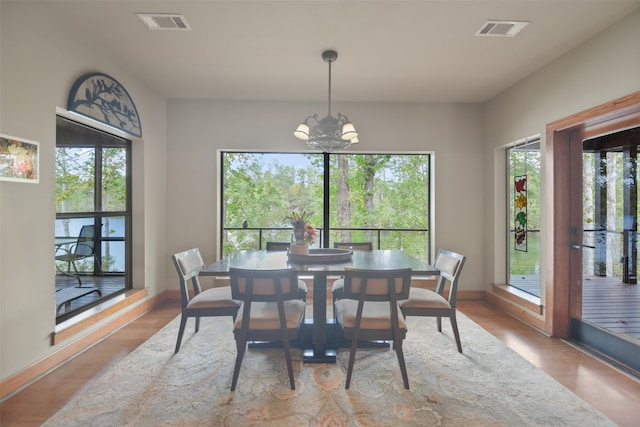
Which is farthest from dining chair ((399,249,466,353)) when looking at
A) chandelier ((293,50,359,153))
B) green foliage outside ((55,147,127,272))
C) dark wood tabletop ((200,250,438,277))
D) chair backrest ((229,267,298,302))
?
green foliage outside ((55,147,127,272))

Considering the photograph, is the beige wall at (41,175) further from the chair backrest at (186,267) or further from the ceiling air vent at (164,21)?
the chair backrest at (186,267)

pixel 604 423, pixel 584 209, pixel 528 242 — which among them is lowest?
pixel 604 423

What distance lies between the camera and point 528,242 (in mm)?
3816

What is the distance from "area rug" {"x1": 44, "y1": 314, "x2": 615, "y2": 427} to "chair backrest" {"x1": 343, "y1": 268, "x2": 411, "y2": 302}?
0.65 metres

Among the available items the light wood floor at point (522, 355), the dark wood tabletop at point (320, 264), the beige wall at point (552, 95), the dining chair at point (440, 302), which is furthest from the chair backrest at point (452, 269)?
the beige wall at point (552, 95)

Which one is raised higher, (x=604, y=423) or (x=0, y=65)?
(x=0, y=65)

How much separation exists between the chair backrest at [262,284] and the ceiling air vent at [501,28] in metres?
2.54

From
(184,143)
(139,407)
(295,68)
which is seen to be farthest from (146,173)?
(139,407)

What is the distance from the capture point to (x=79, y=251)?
3086 mm

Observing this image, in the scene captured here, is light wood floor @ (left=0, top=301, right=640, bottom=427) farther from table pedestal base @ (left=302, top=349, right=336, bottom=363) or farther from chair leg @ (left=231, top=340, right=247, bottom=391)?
table pedestal base @ (left=302, top=349, right=336, bottom=363)

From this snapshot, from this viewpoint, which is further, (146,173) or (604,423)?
(146,173)

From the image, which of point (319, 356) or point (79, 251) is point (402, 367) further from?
point (79, 251)

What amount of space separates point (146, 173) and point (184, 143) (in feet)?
2.47

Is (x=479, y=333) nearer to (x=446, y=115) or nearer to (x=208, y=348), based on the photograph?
(x=208, y=348)
